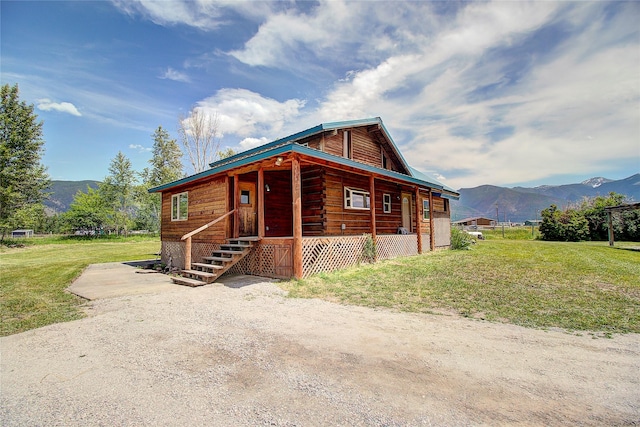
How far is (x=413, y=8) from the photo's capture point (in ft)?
35.0

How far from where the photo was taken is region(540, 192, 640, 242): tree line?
86.4 feet

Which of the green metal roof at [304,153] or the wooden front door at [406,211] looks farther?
Result: the wooden front door at [406,211]

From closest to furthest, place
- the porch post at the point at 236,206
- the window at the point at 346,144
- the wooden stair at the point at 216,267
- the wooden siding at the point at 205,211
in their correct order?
1. the wooden stair at the point at 216,267
2. the porch post at the point at 236,206
3. the wooden siding at the point at 205,211
4. the window at the point at 346,144

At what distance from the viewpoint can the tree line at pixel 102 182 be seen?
2969 centimetres

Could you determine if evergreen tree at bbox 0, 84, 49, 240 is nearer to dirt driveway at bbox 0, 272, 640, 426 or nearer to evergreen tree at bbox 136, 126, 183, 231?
evergreen tree at bbox 136, 126, 183, 231

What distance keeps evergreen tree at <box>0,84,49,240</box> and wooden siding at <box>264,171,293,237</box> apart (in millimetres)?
30803

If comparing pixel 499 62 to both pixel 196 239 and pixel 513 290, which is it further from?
pixel 196 239

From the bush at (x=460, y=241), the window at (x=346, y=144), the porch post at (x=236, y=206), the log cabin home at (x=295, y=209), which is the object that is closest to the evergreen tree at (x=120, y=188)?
the log cabin home at (x=295, y=209)

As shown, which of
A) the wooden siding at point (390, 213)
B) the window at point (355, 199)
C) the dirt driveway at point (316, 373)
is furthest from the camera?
the wooden siding at point (390, 213)

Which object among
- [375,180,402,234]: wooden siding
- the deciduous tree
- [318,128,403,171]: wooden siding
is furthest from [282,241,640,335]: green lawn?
the deciduous tree

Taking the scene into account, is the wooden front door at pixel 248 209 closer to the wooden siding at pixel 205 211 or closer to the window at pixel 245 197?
the window at pixel 245 197

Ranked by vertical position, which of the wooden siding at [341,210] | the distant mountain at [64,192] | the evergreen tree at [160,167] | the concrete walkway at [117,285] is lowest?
the concrete walkway at [117,285]

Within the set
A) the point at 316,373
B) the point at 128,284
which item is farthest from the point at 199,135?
the point at 316,373

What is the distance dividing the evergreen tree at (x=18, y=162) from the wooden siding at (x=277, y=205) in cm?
3080
